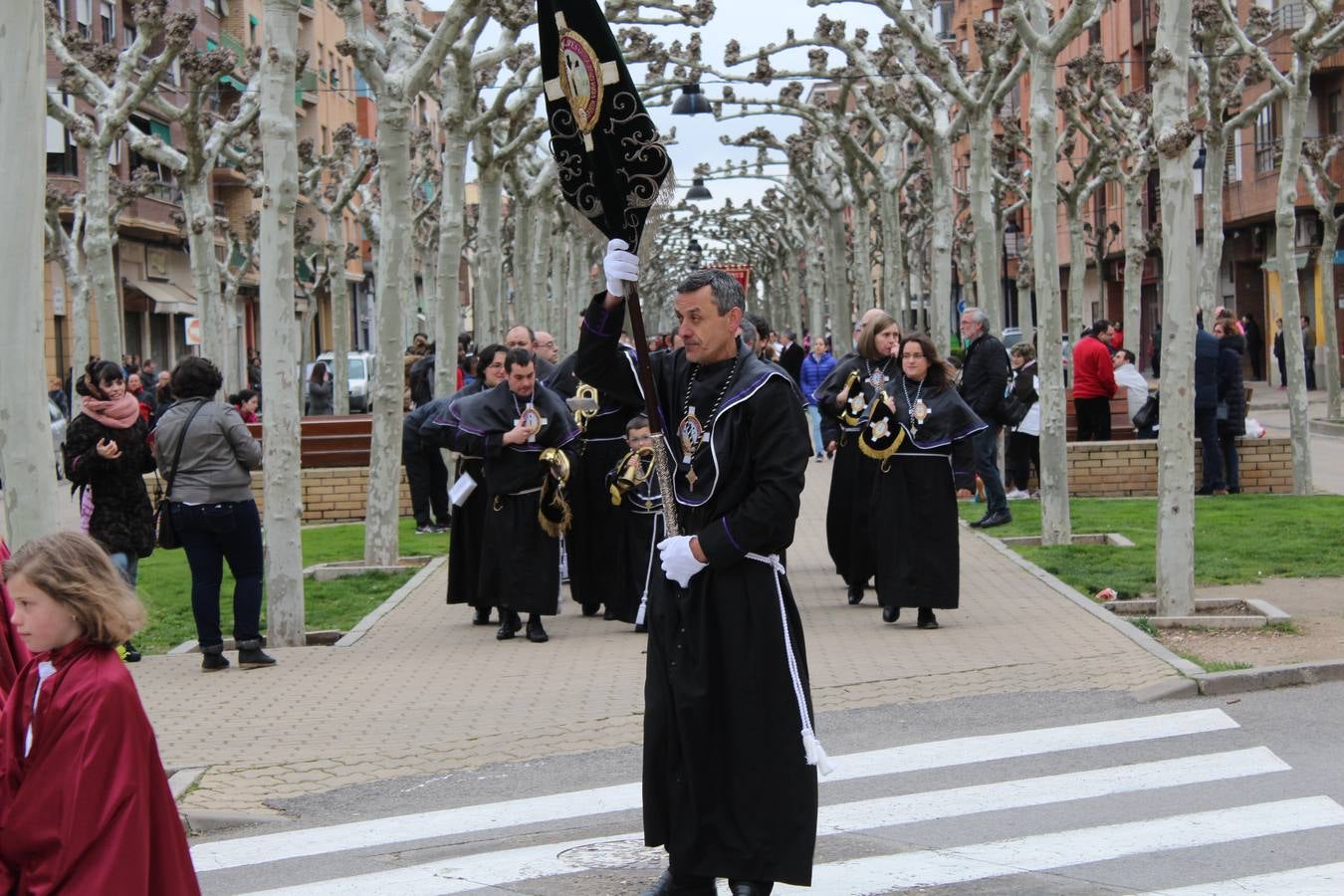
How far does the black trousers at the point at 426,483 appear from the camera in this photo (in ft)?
65.9

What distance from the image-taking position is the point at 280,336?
491 inches

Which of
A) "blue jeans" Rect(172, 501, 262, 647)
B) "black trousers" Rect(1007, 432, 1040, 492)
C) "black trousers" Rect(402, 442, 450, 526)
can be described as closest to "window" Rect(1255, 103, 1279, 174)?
"black trousers" Rect(1007, 432, 1040, 492)

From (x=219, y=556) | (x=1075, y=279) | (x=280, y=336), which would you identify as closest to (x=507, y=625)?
(x=219, y=556)

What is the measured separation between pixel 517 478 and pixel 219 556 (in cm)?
205

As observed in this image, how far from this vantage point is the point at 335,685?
10.9m

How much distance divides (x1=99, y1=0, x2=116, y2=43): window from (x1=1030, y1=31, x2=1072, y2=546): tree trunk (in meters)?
38.9

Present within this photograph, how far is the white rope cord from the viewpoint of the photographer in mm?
5996

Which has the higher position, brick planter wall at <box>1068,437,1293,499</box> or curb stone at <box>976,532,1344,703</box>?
brick planter wall at <box>1068,437,1293,499</box>

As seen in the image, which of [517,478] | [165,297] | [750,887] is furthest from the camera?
[165,297]

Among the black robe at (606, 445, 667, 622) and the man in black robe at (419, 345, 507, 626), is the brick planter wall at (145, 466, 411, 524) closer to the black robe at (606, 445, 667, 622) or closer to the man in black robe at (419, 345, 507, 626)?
the man in black robe at (419, 345, 507, 626)

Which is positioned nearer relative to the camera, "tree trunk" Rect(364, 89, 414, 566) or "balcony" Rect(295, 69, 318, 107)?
"tree trunk" Rect(364, 89, 414, 566)

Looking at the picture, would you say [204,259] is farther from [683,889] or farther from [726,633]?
[683,889]

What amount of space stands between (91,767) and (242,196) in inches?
2539

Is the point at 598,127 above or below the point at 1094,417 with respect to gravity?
above
